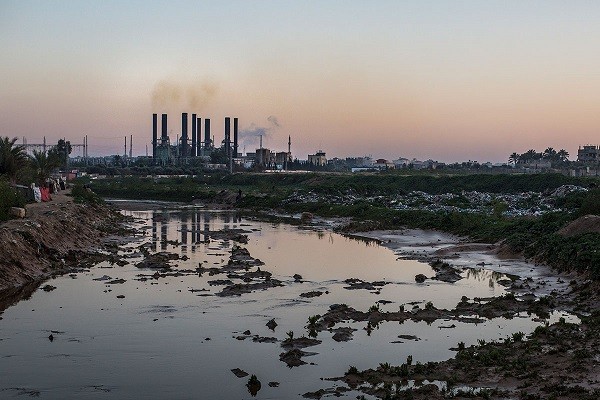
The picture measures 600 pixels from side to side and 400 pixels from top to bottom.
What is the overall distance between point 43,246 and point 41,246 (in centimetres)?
22

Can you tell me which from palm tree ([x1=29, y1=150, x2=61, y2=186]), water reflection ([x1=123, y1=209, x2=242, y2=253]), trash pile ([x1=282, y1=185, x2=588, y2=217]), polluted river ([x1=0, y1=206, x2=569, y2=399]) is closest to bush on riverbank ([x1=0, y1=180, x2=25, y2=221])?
polluted river ([x1=0, y1=206, x2=569, y2=399])

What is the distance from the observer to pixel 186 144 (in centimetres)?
16025

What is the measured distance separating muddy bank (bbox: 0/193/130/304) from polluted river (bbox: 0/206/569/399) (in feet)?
3.55

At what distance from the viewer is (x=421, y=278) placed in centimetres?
2589

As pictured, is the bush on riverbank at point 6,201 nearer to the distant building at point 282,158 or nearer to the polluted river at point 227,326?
the polluted river at point 227,326

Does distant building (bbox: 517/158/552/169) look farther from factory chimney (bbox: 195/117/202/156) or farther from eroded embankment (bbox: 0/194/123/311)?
eroded embankment (bbox: 0/194/123/311)

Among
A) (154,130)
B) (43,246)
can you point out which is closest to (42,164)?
(43,246)

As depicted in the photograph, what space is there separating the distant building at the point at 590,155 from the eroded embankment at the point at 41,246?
132m

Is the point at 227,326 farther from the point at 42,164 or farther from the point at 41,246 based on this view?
the point at 42,164

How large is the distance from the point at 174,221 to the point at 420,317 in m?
37.2

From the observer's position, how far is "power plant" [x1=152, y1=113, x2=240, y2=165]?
153 m

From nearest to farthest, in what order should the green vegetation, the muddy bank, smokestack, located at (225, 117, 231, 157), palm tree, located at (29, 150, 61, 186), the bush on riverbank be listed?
the muddy bank < the green vegetation < the bush on riverbank < palm tree, located at (29, 150, 61, 186) < smokestack, located at (225, 117, 231, 157)

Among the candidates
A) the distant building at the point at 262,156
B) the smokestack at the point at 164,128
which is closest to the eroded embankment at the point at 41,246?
the smokestack at the point at 164,128

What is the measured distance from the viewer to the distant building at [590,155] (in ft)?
502
